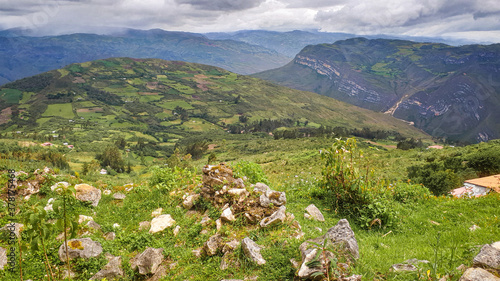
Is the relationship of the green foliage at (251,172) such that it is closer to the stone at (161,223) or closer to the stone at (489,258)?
the stone at (161,223)

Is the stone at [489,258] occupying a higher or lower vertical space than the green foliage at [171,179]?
higher

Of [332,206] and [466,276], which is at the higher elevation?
[466,276]

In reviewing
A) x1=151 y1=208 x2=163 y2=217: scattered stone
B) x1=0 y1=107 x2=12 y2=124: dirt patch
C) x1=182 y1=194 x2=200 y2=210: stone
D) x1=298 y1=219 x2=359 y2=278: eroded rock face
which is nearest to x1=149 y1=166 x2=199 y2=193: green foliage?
x1=182 y1=194 x2=200 y2=210: stone

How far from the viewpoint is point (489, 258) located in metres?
3.70

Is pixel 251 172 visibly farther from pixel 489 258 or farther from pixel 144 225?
pixel 489 258

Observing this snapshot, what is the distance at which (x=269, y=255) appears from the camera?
536 centimetres

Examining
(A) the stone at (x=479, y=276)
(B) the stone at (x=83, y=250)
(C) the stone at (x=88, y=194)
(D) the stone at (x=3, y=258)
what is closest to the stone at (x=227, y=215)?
(B) the stone at (x=83, y=250)

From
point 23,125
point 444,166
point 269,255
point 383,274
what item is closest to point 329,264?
point 383,274

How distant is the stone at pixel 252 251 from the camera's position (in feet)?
17.0

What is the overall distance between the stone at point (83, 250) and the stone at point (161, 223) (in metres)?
1.49

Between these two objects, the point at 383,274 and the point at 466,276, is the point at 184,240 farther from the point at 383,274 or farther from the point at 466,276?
the point at 466,276

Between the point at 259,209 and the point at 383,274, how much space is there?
135 inches

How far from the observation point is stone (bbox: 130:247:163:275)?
19.1ft

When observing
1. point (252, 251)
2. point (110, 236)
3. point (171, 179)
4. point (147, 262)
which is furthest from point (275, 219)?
point (171, 179)
